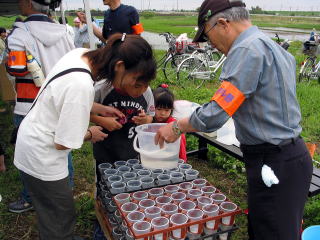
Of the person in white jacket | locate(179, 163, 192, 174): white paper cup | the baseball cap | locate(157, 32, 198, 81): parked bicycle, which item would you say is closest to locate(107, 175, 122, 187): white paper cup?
locate(179, 163, 192, 174): white paper cup

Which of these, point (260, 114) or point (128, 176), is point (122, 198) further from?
point (260, 114)

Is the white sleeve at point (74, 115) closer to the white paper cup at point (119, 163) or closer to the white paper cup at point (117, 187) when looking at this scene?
the white paper cup at point (117, 187)

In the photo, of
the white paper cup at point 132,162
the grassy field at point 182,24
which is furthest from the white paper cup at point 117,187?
the grassy field at point 182,24

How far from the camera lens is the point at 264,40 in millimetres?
1494

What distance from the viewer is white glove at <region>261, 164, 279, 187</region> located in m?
1.60

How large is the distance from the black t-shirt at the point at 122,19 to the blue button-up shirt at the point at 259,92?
131 inches

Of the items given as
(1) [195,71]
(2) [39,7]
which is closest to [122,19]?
(2) [39,7]

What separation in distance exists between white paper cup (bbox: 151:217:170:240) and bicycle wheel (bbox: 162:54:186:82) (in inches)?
273

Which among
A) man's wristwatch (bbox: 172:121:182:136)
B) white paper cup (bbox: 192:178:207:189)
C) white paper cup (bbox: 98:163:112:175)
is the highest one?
man's wristwatch (bbox: 172:121:182:136)

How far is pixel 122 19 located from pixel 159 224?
3517mm

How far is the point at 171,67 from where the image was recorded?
939cm

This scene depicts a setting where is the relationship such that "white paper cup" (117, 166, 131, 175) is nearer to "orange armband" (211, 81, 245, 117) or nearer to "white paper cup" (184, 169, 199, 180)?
"white paper cup" (184, 169, 199, 180)

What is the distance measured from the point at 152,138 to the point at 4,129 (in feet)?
12.5

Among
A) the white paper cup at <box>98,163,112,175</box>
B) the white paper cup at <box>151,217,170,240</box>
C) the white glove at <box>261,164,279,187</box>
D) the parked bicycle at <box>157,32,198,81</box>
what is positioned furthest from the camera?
the parked bicycle at <box>157,32,198,81</box>
